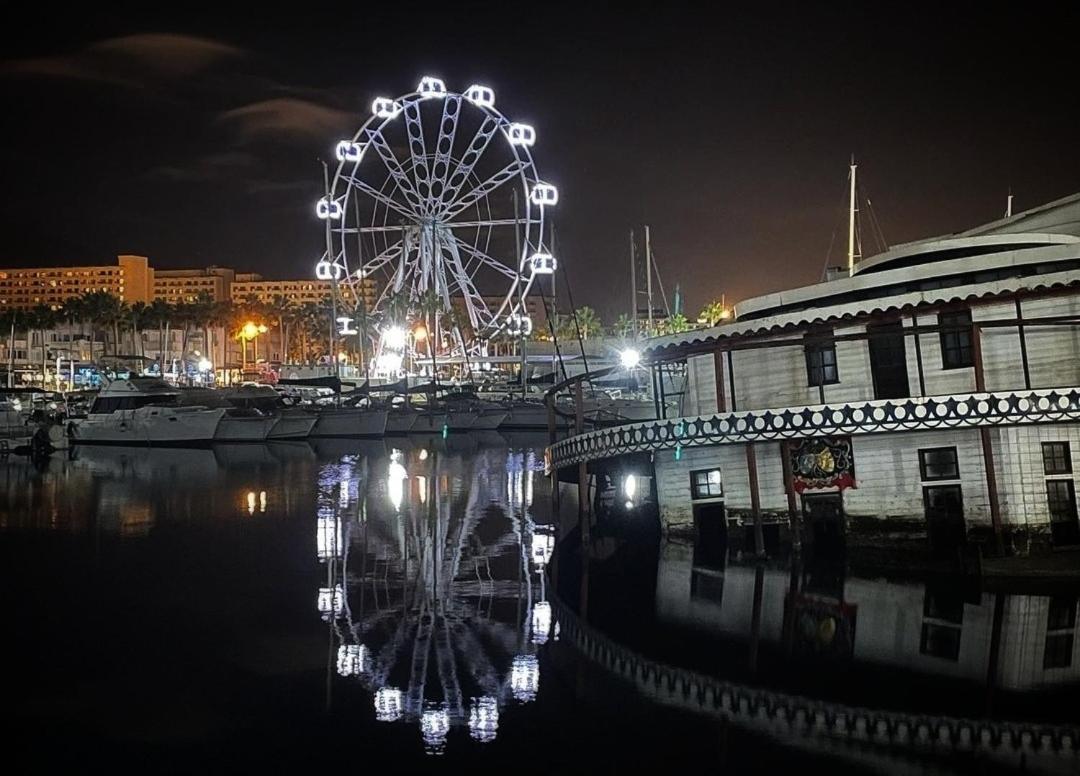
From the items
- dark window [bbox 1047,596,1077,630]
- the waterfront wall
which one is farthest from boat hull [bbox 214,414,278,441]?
dark window [bbox 1047,596,1077,630]

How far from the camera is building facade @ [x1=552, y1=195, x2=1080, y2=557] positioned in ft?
69.3

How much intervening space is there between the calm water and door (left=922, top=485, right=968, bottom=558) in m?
1.31

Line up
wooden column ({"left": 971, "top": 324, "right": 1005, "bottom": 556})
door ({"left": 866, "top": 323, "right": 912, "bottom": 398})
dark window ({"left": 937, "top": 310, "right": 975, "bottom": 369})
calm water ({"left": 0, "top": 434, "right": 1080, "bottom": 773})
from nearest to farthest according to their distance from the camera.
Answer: calm water ({"left": 0, "top": 434, "right": 1080, "bottom": 773}) → wooden column ({"left": 971, "top": 324, "right": 1005, "bottom": 556}) → dark window ({"left": 937, "top": 310, "right": 975, "bottom": 369}) → door ({"left": 866, "top": 323, "right": 912, "bottom": 398})

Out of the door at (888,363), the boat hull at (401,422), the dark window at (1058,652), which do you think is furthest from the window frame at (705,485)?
the boat hull at (401,422)

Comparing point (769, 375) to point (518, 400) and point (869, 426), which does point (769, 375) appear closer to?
point (869, 426)

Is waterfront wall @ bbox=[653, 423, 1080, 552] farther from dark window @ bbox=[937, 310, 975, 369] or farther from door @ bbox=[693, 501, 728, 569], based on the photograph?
dark window @ bbox=[937, 310, 975, 369]

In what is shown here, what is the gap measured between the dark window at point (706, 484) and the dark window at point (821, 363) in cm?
305

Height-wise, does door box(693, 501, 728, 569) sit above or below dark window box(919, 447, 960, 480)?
below

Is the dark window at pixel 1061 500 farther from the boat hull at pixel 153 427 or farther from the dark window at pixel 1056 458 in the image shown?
the boat hull at pixel 153 427

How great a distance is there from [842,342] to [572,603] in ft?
28.3

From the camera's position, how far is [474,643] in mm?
18125

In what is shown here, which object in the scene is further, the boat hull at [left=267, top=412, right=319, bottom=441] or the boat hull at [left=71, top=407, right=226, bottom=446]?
the boat hull at [left=267, top=412, right=319, bottom=441]

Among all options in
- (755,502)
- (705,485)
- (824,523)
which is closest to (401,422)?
(705,485)

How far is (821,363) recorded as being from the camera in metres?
24.4
